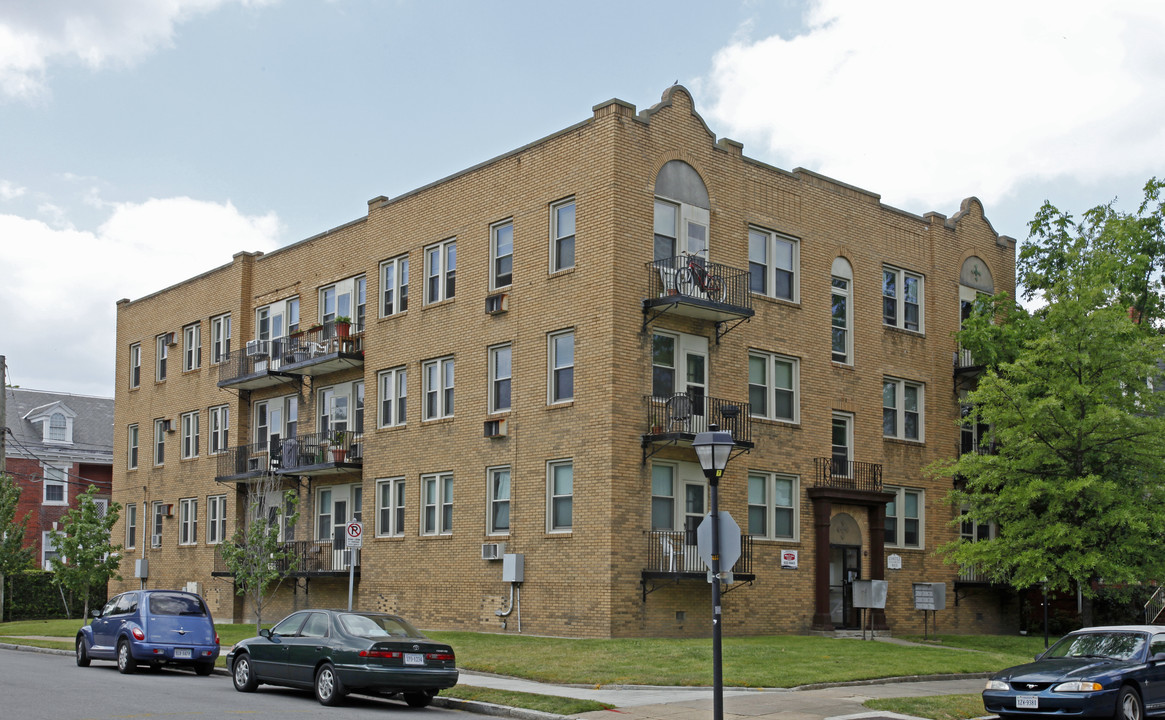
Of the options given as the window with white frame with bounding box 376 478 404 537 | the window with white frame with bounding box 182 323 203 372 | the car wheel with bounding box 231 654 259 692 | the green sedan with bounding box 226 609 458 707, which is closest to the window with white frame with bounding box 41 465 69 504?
the window with white frame with bounding box 182 323 203 372

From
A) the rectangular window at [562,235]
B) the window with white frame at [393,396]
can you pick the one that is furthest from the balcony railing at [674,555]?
the window with white frame at [393,396]

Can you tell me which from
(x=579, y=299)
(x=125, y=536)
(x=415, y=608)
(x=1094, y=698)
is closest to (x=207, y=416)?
(x=125, y=536)

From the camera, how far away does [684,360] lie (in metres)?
27.8

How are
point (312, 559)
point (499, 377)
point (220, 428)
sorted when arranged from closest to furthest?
point (499, 377) → point (312, 559) → point (220, 428)

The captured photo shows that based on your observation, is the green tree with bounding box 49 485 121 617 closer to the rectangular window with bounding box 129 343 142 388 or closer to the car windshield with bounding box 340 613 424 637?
the rectangular window with bounding box 129 343 142 388

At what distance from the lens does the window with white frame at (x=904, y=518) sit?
32.5 meters

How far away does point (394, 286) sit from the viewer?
33406mm

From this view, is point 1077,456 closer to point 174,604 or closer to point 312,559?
point 174,604

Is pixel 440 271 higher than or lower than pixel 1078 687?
higher

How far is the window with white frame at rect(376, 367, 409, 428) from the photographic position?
3281cm

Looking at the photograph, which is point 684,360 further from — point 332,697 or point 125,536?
point 125,536

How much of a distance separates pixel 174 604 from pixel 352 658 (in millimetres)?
6590

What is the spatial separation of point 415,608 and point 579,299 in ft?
31.2

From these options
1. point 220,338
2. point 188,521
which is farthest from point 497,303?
point 188,521
